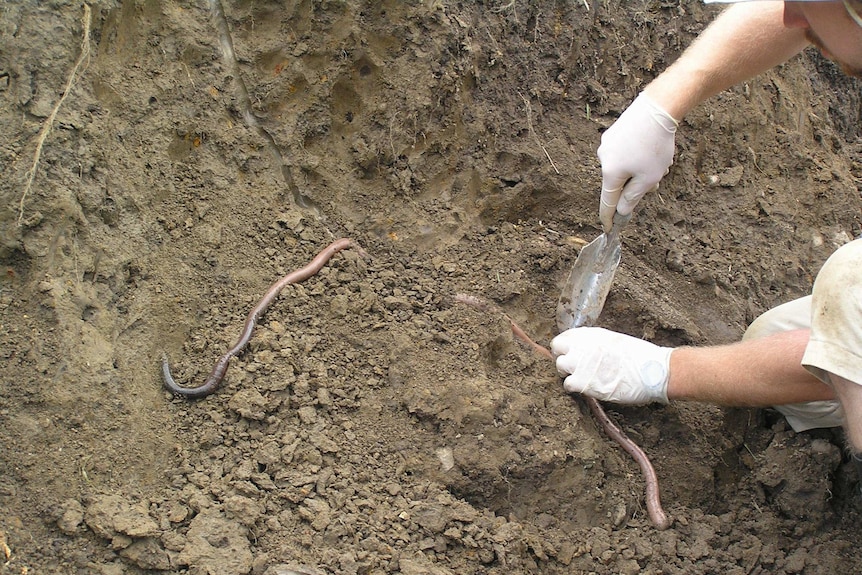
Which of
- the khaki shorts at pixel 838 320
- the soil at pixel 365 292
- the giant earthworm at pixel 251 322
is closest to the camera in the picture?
the khaki shorts at pixel 838 320

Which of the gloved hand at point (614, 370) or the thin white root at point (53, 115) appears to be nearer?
the thin white root at point (53, 115)

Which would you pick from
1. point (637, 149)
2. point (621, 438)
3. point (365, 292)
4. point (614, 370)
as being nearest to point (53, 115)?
point (365, 292)

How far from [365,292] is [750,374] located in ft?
5.42

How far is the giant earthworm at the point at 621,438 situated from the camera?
3041 millimetres

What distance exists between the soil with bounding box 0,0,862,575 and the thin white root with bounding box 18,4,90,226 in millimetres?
14

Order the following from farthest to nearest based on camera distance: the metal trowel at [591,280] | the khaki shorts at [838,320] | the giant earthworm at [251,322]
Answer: the metal trowel at [591,280] < the giant earthworm at [251,322] < the khaki shorts at [838,320]

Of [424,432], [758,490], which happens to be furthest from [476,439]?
[758,490]

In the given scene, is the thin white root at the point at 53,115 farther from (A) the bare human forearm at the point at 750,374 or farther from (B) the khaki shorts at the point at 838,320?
(B) the khaki shorts at the point at 838,320

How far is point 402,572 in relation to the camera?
2.47 meters

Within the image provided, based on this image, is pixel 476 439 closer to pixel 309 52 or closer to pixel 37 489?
pixel 37 489

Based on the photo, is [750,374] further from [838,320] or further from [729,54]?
[729,54]

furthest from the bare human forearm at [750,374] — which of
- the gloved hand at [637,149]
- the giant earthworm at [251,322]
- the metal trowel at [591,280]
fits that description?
the giant earthworm at [251,322]

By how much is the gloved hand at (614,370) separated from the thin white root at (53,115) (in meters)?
2.20

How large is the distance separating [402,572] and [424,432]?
62 centimetres
